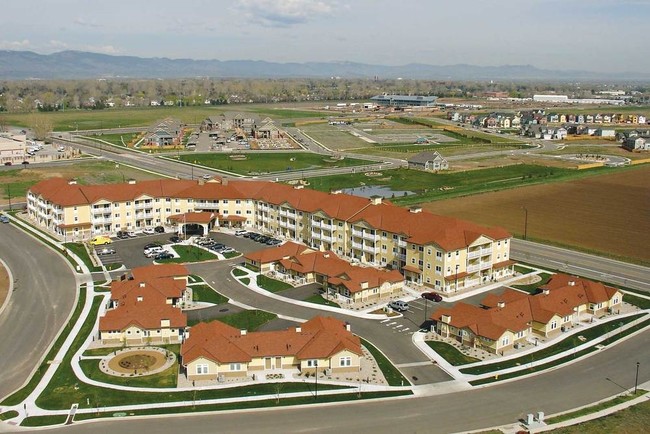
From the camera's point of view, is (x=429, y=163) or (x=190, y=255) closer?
(x=190, y=255)

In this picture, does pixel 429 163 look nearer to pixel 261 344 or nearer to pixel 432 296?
pixel 432 296

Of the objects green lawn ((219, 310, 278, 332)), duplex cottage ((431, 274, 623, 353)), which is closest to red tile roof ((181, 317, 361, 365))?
green lawn ((219, 310, 278, 332))

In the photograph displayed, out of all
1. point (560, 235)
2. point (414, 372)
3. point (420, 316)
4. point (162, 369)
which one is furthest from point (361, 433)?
point (560, 235)

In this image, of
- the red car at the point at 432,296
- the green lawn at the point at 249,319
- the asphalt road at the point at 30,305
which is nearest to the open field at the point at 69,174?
the asphalt road at the point at 30,305

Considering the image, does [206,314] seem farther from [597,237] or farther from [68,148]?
[68,148]

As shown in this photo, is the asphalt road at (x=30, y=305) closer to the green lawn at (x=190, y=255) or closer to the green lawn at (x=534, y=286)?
the green lawn at (x=190, y=255)

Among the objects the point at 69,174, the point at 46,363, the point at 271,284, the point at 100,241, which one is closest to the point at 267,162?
the point at 69,174
